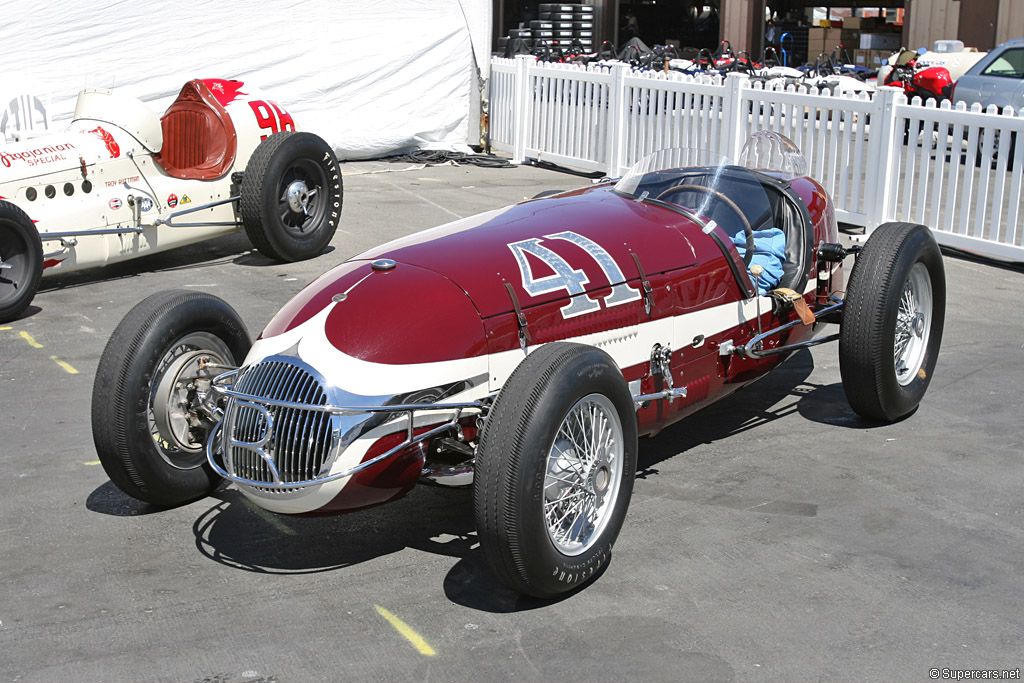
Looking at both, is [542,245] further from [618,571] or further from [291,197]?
[291,197]

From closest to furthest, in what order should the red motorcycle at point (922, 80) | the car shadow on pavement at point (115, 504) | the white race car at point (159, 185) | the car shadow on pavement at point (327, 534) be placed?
the car shadow on pavement at point (327, 534), the car shadow on pavement at point (115, 504), the white race car at point (159, 185), the red motorcycle at point (922, 80)

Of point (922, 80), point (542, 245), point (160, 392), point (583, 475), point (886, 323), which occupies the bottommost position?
point (583, 475)

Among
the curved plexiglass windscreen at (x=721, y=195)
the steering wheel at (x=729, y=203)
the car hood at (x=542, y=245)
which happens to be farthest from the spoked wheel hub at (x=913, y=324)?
the car hood at (x=542, y=245)

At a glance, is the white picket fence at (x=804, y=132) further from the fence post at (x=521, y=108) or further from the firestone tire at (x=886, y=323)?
the firestone tire at (x=886, y=323)

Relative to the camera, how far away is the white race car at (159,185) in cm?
803

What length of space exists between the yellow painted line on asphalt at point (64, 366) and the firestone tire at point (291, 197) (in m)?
2.45

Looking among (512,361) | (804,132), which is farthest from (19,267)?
(804,132)

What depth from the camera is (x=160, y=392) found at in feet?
14.7

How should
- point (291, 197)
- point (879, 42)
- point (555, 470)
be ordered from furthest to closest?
point (879, 42), point (291, 197), point (555, 470)

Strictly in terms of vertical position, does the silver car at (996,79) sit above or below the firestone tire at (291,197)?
above

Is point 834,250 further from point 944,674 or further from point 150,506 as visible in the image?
point 150,506

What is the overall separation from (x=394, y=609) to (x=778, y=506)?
1769mm

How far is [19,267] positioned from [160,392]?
12.3 feet

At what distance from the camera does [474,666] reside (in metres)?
3.53
